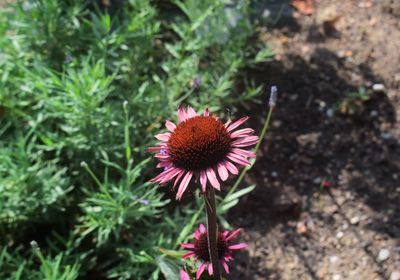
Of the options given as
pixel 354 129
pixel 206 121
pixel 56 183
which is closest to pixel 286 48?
pixel 354 129

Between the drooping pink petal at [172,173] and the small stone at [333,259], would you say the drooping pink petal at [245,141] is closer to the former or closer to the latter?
the drooping pink petal at [172,173]

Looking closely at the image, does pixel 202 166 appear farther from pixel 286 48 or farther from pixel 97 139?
pixel 286 48

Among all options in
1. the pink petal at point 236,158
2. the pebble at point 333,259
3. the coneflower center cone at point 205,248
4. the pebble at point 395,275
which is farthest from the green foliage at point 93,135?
the pebble at point 395,275

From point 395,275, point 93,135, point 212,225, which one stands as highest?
point 212,225

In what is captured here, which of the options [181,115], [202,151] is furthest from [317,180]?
[202,151]

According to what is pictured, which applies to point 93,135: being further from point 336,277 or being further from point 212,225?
point 336,277

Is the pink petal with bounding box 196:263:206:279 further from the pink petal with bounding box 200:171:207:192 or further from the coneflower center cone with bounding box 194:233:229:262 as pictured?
the pink petal with bounding box 200:171:207:192

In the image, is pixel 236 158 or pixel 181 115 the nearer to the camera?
pixel 236 158
